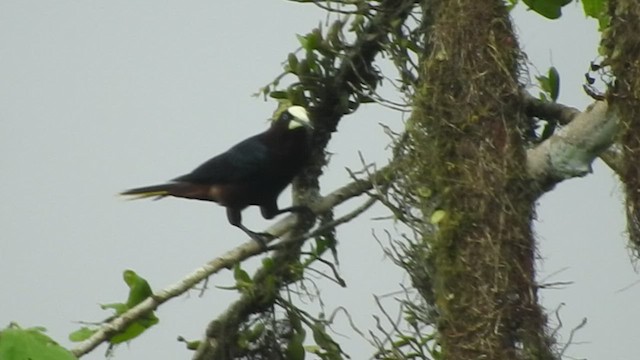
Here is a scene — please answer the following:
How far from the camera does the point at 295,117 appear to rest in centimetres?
258

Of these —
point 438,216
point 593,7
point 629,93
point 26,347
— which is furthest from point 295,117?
point 26,347

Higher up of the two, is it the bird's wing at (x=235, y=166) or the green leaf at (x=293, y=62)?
the bird's wing at (x=235, y=166)

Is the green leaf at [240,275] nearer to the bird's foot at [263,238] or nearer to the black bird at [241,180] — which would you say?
the bird's foot at [263,238]

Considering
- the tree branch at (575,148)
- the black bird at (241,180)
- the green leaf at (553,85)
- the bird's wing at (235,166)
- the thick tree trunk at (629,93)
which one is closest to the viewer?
the thick tree trunk at (629,93)

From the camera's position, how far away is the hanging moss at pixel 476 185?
201 centimetres

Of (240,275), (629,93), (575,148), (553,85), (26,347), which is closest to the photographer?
(26,347)

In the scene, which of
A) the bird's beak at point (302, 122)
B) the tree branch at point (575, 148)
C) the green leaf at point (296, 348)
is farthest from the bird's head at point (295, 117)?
the tree branch at point (575, 148)

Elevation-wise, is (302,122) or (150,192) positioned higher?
(150,192)

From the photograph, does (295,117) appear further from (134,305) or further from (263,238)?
(134,305)

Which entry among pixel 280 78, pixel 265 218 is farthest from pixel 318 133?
pixel 265 218

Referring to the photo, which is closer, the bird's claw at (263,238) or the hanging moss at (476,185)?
the hanging moss at (476,185)

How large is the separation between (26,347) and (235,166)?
1848 millimetres

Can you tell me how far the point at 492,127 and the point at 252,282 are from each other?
0.66 m

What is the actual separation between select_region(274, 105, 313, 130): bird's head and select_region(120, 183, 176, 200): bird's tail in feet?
1.37
